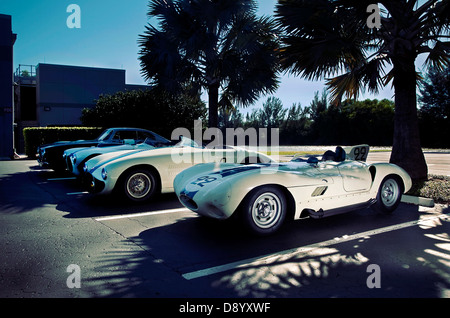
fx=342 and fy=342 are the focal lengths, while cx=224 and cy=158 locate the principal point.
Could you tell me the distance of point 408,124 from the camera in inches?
324

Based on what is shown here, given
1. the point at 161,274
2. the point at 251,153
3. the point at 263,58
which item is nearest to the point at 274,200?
the point at 161,274

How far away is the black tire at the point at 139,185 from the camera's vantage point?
577 centimetres

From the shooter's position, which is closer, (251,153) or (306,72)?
(251,153)

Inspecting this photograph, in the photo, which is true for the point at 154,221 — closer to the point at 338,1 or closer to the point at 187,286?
the point at 187,286

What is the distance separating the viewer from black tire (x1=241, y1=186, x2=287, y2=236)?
3857 mm

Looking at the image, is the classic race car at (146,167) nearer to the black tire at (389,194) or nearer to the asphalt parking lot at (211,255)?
the asphalt parking lot at (211,255)

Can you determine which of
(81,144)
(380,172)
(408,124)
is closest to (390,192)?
(380,172)

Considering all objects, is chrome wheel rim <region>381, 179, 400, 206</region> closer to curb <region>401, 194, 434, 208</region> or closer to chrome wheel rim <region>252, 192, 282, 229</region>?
curb <region>401, 194, 434, 208</region>

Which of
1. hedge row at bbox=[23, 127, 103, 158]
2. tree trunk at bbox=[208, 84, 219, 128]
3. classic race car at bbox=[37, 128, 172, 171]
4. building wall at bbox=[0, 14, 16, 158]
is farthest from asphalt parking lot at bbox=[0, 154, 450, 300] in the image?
building wall at bbox=[0, 14, 16, 158]

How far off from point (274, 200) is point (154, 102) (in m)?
16.7

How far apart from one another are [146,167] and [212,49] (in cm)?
844

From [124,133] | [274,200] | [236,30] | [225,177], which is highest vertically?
[236,30]

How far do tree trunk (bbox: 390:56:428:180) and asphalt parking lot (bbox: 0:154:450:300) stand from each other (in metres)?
2.94

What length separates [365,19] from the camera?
754 cm
